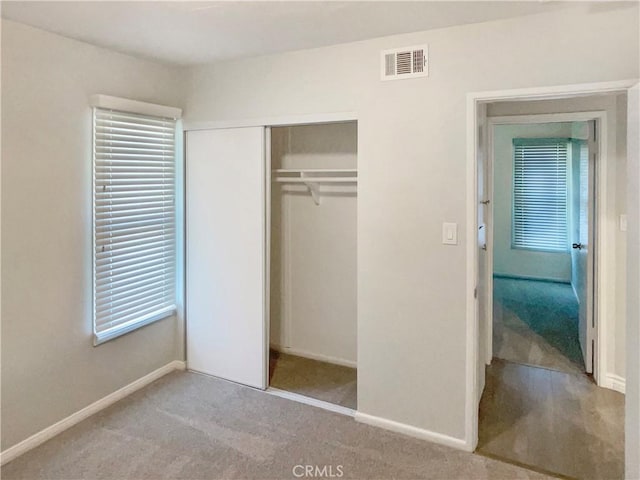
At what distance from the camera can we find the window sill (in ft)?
9.82

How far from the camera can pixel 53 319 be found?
8.94 feet

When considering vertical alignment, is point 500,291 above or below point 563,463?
above

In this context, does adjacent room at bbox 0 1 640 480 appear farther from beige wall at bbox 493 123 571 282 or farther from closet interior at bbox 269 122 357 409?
beige wall at bbox 493 123 571 282

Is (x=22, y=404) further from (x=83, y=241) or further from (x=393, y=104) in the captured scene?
(x=393, y=104)

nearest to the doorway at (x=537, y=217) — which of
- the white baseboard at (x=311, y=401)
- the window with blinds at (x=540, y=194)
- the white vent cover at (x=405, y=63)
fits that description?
the window with blinds at (x=540, y=194)

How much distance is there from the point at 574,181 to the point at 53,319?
6.84 metres

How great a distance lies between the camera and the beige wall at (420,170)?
2.35 metres

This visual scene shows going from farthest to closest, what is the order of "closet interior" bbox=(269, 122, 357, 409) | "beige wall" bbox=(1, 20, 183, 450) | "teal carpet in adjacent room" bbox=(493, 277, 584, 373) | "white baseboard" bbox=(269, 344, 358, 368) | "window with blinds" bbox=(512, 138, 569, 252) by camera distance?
"window with blinds" bbox=(512, 138, 569, 252)
"teal carpet in adjacent room" bbox=(493, 277, 584, 373)
"white baseboard" bbox=(269, 344, 358, 368)
"closet interior" bbox=(269, 122, 357, 409)
"beige wall" bbox=(1, 20, 183, 450)

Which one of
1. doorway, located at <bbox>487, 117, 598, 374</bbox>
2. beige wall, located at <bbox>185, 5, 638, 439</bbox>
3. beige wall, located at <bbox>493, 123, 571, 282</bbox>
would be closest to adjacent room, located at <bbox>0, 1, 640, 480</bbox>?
beige wall, located at <bbox>185, 5, 638, 439</bbox>

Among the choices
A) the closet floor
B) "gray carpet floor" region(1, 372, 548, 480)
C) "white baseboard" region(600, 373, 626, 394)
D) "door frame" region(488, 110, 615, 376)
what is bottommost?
"gray carpet floor" region(1, 372, 548, 480)

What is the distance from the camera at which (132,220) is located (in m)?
3.19

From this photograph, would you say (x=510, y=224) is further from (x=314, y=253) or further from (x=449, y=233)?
(x=449, y=233)

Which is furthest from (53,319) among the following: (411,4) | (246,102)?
(411,4)

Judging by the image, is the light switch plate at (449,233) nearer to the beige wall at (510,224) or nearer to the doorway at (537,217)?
the doorway at (537,217)
